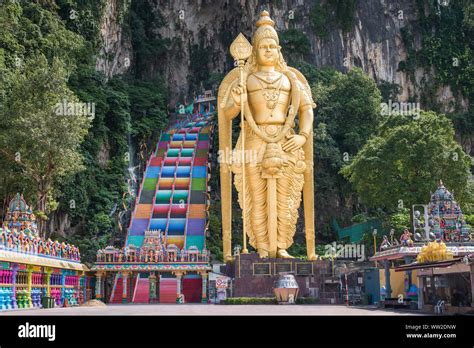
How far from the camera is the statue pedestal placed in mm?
16047

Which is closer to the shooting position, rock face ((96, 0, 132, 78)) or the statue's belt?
the statue's belt

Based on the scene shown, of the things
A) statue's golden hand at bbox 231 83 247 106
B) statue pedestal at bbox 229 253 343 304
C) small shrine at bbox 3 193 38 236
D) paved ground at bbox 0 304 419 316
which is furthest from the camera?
small shrine at bbox 3 193 38 236

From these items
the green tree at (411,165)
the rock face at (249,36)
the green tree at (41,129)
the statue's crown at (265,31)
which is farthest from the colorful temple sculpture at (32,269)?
the rock face at (249,36)

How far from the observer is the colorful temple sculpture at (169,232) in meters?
20.6

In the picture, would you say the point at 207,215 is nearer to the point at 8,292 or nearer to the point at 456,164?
the point at 456,164

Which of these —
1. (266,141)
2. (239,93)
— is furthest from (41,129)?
(266,141)

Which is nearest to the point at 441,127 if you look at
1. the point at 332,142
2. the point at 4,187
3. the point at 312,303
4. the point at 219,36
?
the point at 332,142

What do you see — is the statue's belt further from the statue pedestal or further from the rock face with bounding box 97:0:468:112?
the rock face with bounding box 97:0:468:112

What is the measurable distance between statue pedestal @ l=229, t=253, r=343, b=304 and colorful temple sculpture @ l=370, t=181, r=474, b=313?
1.41 meters

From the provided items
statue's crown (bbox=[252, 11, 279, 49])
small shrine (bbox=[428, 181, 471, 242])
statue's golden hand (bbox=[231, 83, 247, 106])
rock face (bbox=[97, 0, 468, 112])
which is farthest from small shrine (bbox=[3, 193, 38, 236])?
rock face (bbox=[97, 0, 468, 112])

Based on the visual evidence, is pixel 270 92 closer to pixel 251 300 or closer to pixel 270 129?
pixel 270 129

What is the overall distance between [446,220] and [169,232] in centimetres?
1252

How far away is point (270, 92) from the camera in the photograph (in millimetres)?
17031
